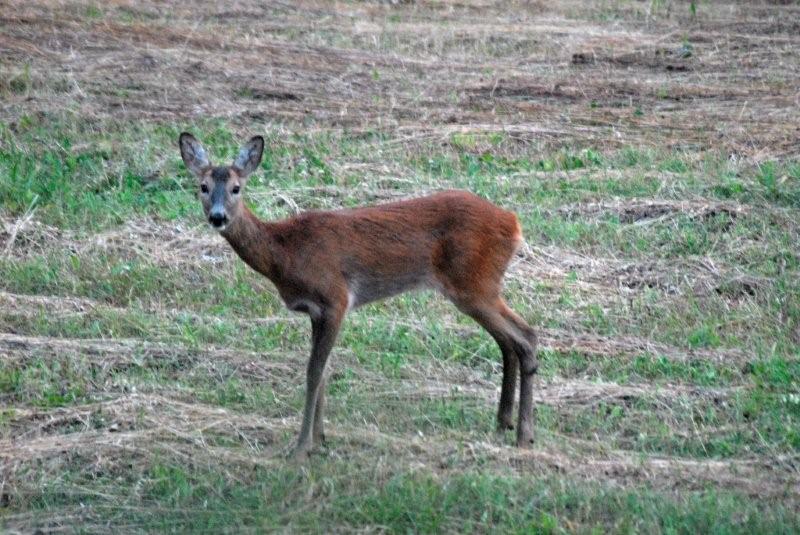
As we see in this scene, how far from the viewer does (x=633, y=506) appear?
623 centimetres

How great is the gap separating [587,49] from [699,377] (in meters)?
9.96

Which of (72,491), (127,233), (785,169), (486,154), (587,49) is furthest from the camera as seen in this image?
(587,49)

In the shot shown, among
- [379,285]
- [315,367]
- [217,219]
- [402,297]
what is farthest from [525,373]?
[402,297]

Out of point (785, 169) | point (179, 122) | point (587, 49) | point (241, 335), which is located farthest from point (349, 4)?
point (241, 335)

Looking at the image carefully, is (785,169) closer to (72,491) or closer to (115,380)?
(115,380)

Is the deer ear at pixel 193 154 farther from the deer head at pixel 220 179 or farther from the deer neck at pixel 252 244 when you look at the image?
the deer neck at pixel 252 244

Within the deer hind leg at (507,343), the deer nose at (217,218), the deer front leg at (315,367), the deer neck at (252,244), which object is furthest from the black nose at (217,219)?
the deer hind leg at (507,343)

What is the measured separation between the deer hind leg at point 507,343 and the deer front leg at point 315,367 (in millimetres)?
733

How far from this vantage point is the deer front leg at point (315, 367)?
23.4 ft

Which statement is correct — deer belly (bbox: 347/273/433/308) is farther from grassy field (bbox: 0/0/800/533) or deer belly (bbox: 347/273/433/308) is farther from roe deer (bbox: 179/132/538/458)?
grassy field (bbox: 0/0/800/533)

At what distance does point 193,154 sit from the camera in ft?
25.6

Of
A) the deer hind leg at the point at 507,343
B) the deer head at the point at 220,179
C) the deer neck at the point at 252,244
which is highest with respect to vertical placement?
the deer head at the point at 220,179

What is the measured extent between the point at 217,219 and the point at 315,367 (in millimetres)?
908

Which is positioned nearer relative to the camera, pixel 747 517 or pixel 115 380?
pixel 747 517
